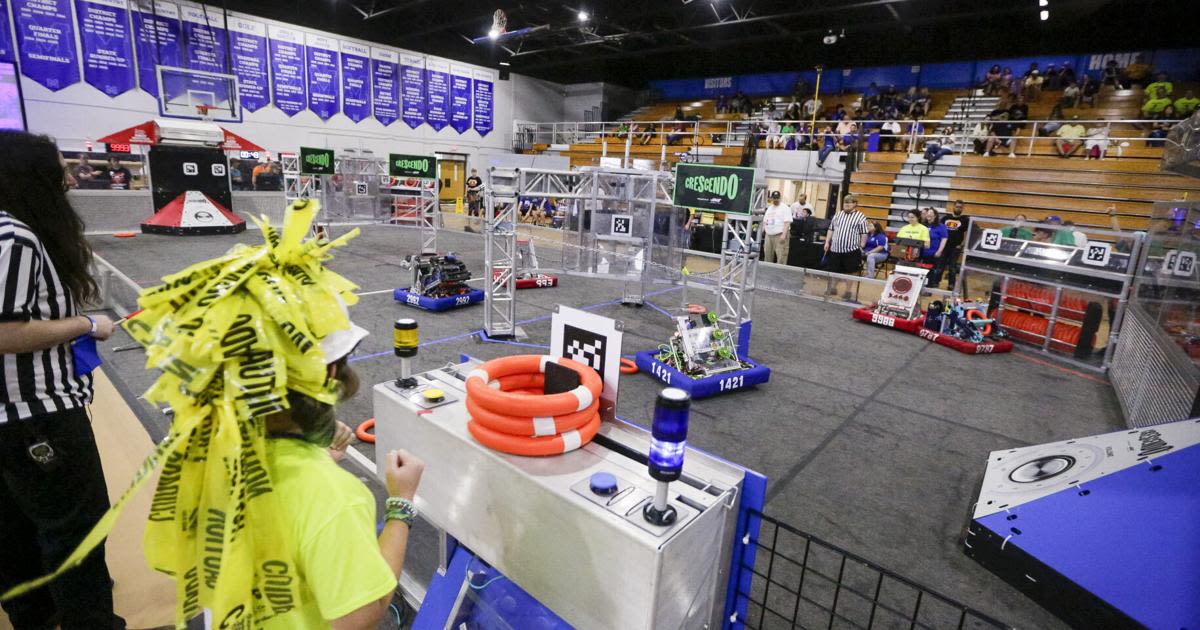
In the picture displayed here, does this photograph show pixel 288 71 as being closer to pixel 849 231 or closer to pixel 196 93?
pixel 196 93

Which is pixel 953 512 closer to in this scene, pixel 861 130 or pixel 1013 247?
pixel 1013 247

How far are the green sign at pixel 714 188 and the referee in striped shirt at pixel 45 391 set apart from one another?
5.63 metres

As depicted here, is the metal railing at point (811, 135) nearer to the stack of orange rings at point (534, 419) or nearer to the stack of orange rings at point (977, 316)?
the stack of orange rings at point (977, 316)

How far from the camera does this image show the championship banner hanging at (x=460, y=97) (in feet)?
81.9

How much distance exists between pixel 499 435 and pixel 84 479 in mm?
1601

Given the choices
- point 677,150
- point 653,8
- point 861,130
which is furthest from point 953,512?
point 677,150

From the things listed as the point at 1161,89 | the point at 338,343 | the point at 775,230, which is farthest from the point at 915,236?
the point at 338,343

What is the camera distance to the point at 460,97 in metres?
25.3

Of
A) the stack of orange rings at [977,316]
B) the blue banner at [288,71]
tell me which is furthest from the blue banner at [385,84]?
the stack of orange rings at [977,316]

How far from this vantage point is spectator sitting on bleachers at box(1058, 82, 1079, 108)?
56.7 feet

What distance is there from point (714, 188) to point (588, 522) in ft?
18.6

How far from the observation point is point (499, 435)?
1.96 m

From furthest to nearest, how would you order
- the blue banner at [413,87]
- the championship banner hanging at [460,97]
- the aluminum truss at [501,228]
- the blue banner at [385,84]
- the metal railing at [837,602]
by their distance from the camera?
the championship banner hanging at [460,97]
the blue banner at [413,87]
the blue banner at [385,84]
the aluminum truss at [501,228]
the metal railing at [837,602]

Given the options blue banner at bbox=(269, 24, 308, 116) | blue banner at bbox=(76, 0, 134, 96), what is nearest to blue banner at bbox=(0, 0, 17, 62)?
blue banner at bbox=(76, 0, 134, 96)
